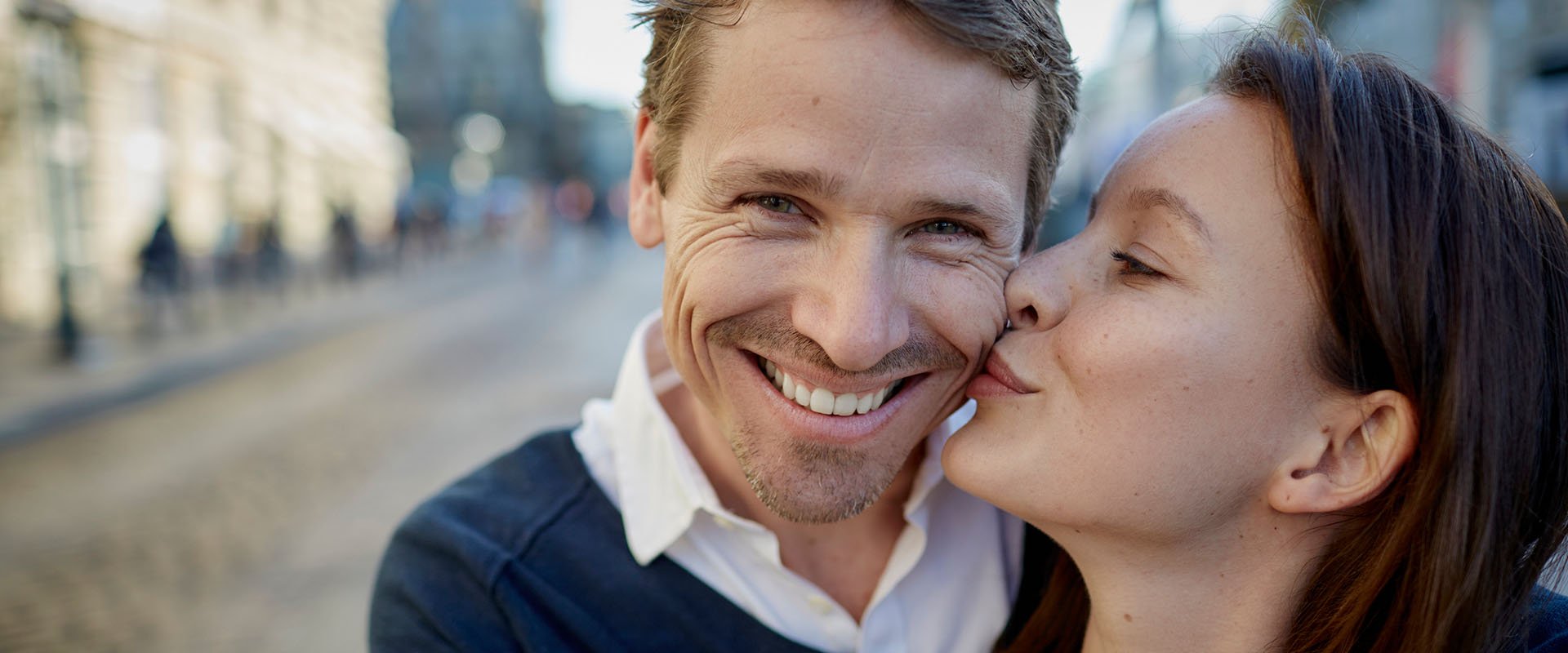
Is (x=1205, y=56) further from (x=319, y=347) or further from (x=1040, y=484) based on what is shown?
(x=319, y=347)

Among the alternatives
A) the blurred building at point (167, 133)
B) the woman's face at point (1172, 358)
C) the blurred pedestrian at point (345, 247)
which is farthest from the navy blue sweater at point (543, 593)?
the blurred pedestrian at point (345, 247)

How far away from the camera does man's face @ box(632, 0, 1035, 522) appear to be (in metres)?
1.75

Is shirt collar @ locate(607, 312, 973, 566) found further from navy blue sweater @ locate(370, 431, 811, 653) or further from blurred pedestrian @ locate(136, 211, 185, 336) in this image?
blurred pedestrian @ locate(136, 211, 185, 336)

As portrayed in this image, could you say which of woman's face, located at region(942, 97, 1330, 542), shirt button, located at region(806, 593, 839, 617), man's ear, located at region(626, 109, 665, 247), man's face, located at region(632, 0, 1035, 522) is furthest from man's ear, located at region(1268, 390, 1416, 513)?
man's ear, located at region(626, 109, 665, 247)

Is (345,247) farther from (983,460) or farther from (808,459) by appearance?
(983,460)

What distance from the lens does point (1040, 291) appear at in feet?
6.42

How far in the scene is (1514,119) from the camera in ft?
53.9

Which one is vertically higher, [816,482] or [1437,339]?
[1437,339]

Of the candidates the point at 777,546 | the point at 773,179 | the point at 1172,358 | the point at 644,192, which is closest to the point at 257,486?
the point at 644,192

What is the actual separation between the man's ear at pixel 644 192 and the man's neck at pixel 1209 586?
3.21ft

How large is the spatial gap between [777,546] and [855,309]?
0.54 m

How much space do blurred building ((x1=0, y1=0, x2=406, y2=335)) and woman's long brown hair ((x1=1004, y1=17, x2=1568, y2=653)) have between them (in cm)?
1305

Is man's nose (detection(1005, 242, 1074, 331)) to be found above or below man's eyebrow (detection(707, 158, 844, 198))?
below

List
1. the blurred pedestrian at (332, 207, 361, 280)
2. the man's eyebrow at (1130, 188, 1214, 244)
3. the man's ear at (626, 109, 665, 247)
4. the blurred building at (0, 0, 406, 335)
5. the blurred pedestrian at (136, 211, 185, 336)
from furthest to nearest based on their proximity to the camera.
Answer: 1. the blurred pedestrian at (332, 207, 361, 280)
2. the blurred pedestrian at (136, 211, 185, 336)
3. the blurred building at (0, 0, 406, 335)
4. the man's ear at (626, 109, 665, 247)
5. the man's eyebrow at (1130, 188, 1214, 244)
